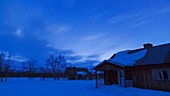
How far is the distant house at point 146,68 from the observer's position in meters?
17.6

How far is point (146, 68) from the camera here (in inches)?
758

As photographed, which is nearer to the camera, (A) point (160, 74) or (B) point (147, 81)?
(A) point (160, 74)

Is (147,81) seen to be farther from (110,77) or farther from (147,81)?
(110,77)

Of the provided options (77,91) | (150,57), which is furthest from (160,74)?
(77,91)

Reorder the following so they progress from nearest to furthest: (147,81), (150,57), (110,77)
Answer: (147,81), (150,57), (110,77)

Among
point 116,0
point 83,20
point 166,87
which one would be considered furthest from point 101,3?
point 166,87

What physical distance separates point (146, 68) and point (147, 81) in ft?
4.54

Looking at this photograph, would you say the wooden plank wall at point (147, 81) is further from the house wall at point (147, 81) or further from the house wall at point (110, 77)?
the house wall at point (110, 77)

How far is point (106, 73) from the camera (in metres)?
26.4

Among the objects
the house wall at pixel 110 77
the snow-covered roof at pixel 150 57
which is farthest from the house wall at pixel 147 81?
the house wall at pixel 110 77

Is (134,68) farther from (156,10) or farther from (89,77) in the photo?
(89,77)

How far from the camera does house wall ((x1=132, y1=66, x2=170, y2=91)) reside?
1758 cm

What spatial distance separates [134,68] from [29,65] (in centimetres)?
7005

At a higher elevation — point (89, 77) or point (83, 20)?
point (83, 20)
